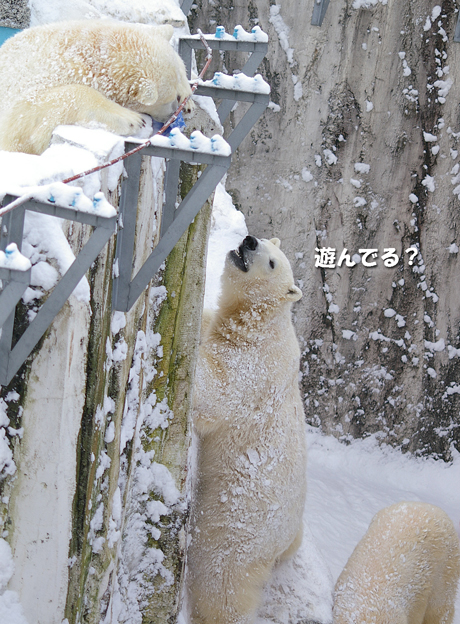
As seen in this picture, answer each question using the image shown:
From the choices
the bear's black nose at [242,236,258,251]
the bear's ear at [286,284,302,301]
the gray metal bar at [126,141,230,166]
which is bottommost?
the bear's ear at [286,284,302,301]

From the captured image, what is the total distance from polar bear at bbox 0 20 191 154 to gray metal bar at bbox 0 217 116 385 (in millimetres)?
500

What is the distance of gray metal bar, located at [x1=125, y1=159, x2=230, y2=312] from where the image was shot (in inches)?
56.2

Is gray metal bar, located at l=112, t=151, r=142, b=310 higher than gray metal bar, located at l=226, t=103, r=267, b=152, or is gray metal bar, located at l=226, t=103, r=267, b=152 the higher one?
gray metal bar, located at l=226, t=103, r=267, b=152

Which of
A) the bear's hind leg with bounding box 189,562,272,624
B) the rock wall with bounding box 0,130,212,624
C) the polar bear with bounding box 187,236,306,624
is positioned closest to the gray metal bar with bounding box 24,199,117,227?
the rock wall with bounding box 0,130,212,624

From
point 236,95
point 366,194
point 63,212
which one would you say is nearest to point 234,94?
point 236,95

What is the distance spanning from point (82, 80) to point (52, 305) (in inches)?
30.3

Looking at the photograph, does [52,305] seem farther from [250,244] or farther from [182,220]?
[250,244]

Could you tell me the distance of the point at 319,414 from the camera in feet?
20.6

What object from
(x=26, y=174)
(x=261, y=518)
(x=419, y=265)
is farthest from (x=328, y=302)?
(x=26, y=174)

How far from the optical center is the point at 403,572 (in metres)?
2.76

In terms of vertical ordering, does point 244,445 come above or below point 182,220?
below

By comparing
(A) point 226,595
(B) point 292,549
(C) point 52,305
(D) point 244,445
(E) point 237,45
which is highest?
(E) point 237,45

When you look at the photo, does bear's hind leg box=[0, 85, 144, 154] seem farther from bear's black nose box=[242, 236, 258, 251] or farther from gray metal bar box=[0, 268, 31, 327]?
bear's black nose box=[242, 236, 258, 251]

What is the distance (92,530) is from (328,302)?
15.8 ft
